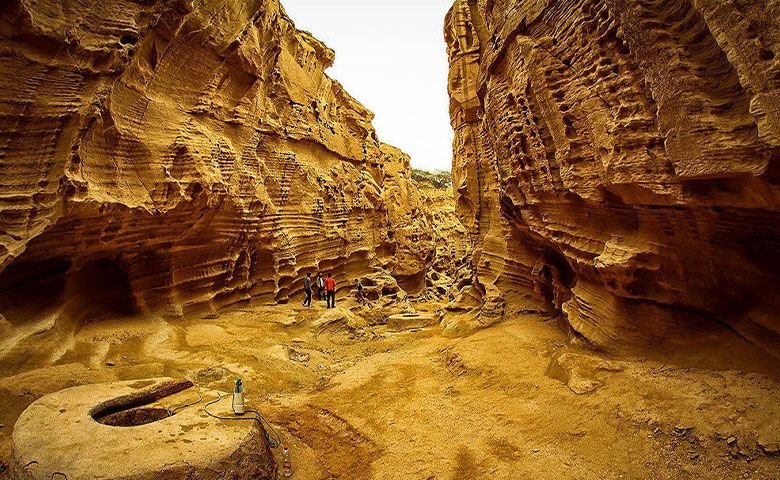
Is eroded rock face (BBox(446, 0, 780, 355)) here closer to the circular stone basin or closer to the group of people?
the circular stone basin

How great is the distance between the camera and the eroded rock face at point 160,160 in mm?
8047

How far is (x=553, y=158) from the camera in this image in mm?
9430

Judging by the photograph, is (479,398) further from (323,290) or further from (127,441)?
(323,290)

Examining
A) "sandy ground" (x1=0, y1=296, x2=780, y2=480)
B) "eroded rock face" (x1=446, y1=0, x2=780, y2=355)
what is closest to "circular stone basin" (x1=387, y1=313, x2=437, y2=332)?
"sandy ground" (x1=0, y1=296, x2=780, y2=480)

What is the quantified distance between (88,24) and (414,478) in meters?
10.4

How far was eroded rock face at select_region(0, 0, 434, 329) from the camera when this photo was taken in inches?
317

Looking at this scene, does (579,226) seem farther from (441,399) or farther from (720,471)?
(720,471)

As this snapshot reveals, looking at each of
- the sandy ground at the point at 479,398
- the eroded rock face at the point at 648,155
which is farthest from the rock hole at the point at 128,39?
the eroded rock face at the point at 648,155

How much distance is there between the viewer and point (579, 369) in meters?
7.10

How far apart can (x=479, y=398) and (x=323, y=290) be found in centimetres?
1209

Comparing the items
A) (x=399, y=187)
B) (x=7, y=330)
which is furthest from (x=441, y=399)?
(x=399, y=187)

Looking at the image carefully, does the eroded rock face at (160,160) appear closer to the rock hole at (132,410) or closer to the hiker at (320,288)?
the hiker at (320,288)

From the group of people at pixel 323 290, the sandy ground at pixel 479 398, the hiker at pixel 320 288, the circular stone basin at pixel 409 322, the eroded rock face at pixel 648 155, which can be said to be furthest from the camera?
the hiker at pixel 320 288

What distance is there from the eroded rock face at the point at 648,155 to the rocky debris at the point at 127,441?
6492mm
